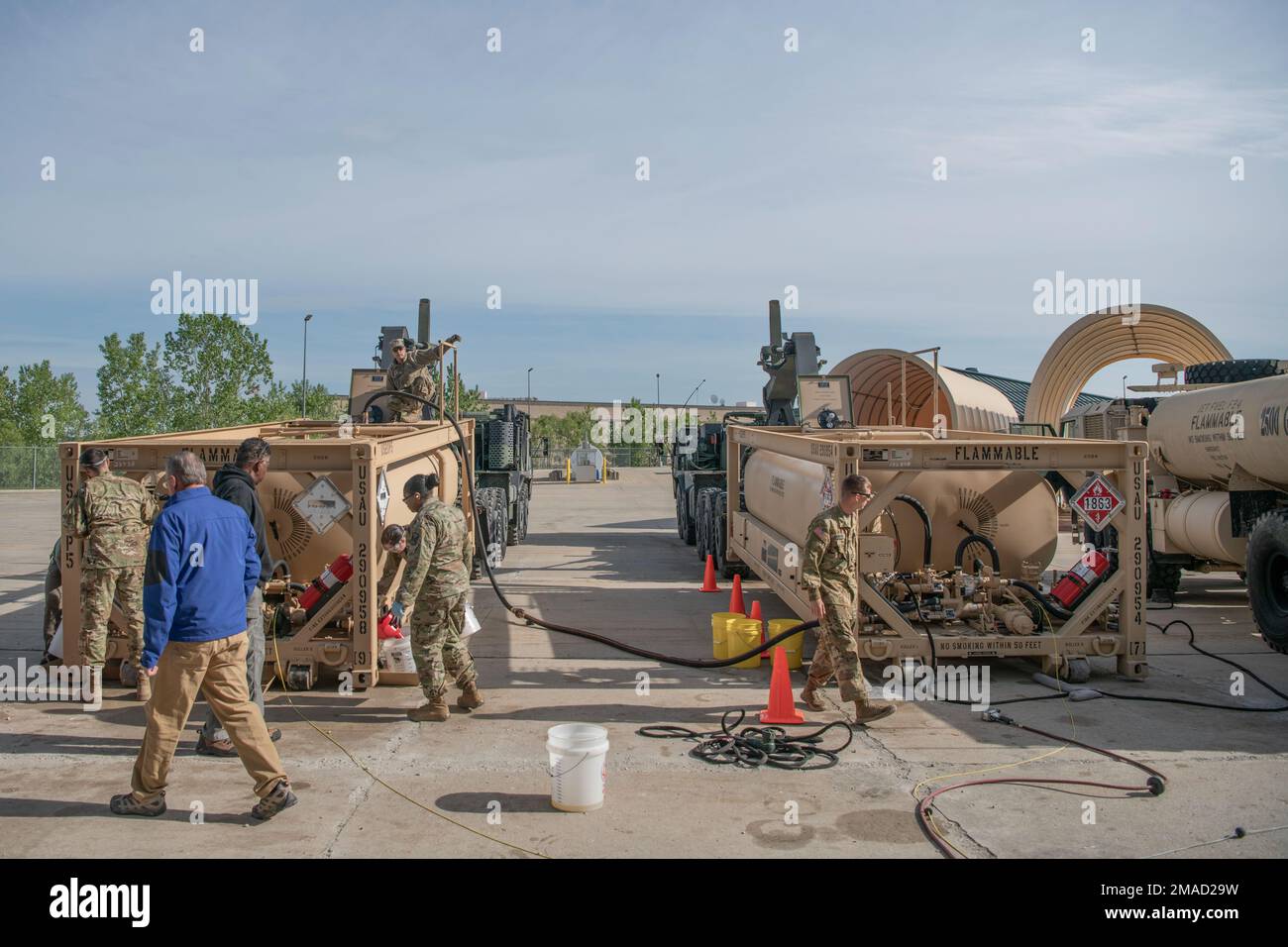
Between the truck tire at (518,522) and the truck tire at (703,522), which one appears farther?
the truck tire at (518,522)

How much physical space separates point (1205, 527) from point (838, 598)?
23.4 feet

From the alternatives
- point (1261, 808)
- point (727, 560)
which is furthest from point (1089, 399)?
point (1261, 808)

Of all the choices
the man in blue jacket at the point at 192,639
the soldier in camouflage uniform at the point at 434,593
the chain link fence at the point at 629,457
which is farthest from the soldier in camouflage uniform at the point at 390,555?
the chain link fence at the point at 629,457

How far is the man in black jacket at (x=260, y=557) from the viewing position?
6.54 metres

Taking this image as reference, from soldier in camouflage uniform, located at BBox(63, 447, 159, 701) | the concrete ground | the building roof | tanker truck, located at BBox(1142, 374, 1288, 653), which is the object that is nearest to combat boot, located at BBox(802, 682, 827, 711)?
the concrete ground

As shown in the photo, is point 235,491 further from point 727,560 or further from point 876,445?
point 727,560

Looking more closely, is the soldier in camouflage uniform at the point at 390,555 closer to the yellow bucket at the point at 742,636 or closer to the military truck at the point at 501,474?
the yellow bucket at the point at 742,636

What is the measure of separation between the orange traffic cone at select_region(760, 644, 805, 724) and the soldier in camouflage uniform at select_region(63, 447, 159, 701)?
4.77 meters

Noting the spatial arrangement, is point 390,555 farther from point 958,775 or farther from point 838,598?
point 958,775

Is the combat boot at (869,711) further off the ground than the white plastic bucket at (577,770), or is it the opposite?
the white plastic bucket at (577,770)

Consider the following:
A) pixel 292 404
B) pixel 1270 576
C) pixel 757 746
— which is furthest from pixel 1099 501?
pixel 292 404

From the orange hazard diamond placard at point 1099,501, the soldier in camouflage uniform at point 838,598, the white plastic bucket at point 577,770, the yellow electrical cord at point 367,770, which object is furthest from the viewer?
the orange hazard diamond placard at point 1099,501

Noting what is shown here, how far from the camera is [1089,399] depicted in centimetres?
3794

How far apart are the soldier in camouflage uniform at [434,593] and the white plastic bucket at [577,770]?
201 cm
